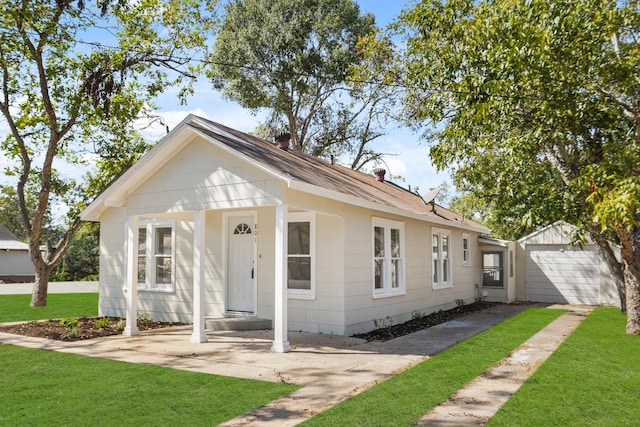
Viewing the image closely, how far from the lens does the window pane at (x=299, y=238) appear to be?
10570mm

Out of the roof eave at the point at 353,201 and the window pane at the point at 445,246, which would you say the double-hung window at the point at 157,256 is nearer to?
the roof eave at the point at 353,201

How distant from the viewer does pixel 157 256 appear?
1319cm

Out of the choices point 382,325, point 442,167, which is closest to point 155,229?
point 382,325

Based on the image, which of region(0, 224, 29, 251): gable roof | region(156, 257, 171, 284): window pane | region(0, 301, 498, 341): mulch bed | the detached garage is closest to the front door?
region(0, 301, 498, 341): mulch bed

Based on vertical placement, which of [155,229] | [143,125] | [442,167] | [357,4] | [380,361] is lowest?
[380,361]

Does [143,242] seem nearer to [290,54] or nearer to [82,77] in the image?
[82,77]

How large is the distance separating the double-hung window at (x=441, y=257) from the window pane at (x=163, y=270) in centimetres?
722

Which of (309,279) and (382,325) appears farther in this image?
(382,325)

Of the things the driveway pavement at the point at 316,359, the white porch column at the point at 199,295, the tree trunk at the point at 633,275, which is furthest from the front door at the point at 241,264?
the tree trunk at the point at 633,275

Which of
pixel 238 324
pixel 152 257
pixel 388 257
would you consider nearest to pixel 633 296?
pixel 388 257

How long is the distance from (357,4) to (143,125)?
12.4m

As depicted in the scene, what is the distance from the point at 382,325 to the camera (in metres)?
11.4

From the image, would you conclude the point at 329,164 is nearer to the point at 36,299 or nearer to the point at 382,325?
the point at 382,325

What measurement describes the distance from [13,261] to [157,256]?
31.8 metres
